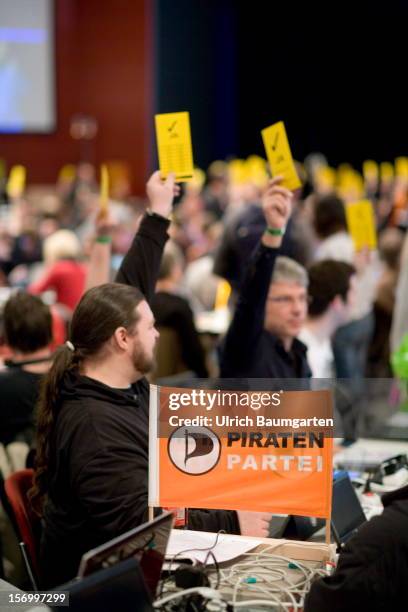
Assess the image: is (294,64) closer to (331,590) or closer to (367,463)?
(367,463)

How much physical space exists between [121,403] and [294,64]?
1763 centimetres

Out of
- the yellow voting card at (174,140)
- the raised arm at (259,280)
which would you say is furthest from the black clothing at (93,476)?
the yellow voting card at (174,140)

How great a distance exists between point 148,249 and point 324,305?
115cm

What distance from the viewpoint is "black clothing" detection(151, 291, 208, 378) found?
566 centimetres

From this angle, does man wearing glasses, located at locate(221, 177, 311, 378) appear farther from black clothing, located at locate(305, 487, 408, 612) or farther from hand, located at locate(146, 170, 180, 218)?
black clothing, located at locate(305, 487, 408, 612)

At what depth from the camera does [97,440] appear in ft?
8.97

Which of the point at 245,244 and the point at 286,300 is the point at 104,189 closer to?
the point at 286,300

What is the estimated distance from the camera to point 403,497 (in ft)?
7.02

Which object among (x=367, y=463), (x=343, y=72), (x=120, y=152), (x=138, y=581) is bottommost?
(x=367, y=463)

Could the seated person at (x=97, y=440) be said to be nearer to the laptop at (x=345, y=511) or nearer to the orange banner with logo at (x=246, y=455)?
the orange banner with logo at (x=246, y=455)

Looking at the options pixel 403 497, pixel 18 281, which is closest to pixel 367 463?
pixel 403 497

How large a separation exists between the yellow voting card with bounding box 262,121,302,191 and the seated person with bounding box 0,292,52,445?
1.15 m

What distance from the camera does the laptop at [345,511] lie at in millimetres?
2936

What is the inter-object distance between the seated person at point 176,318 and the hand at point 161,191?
194 cm
